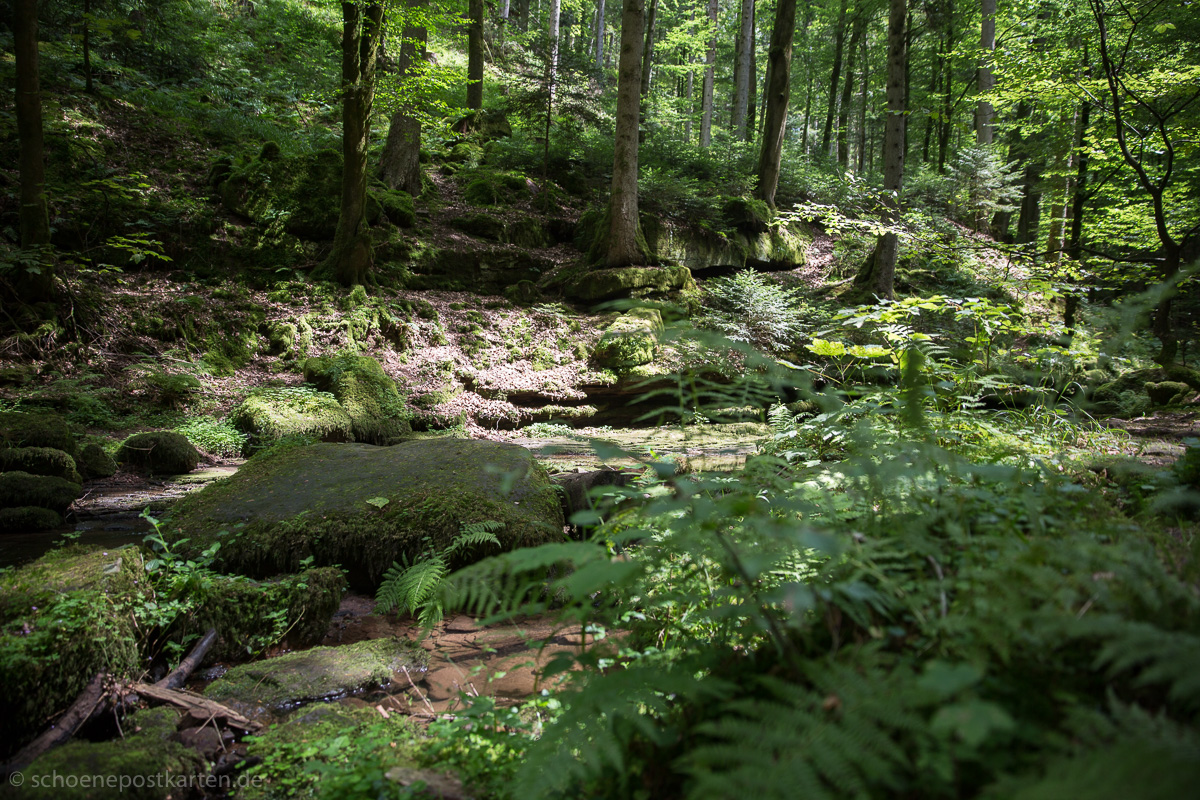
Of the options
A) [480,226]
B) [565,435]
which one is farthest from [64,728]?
[480,226]

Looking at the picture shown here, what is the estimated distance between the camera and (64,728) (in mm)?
2270

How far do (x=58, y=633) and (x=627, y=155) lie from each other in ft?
36.8

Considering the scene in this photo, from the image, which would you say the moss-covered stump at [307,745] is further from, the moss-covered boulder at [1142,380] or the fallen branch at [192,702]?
the moss-covered boulder at [1142,380]

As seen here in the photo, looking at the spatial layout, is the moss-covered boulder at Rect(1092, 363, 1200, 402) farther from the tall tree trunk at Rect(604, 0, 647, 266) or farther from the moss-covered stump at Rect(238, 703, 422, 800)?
the moss-covered stump at Rect(238, 703, 422, 800)

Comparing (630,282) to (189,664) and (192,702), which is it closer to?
(189,664)

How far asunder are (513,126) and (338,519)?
644 inches

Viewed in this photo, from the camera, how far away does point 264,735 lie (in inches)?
91.8

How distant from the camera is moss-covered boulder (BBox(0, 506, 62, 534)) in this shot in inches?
174

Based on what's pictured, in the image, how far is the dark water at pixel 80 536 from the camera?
13.0 feet

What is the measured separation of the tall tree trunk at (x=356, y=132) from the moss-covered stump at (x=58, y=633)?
830cm

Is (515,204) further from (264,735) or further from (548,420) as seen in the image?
(264,735)

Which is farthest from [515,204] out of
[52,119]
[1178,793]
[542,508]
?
[1178,793]

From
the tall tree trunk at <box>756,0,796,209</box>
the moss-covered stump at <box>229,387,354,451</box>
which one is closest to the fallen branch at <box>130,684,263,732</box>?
the moss-covered stump at <box>229,387,354,451</box>

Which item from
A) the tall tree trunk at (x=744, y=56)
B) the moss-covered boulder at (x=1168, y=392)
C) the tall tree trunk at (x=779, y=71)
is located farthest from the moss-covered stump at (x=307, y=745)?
the tall tree trunk at (x=744, y=56)
